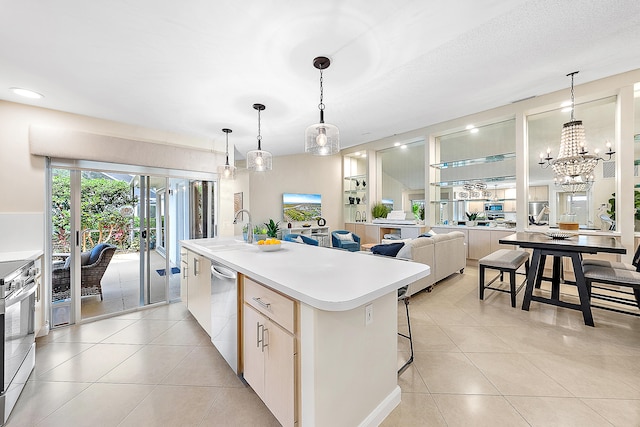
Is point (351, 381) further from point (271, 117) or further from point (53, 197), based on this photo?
point (53, 197)

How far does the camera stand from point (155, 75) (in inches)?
90.1

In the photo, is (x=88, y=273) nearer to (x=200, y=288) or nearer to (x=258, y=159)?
(x=200, y=288)

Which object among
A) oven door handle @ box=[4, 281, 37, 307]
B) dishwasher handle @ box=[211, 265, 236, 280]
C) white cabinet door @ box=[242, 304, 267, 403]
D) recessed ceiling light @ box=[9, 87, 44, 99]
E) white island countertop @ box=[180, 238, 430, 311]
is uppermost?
recessed ceiling light @ box=[9, 87, 44, 99]

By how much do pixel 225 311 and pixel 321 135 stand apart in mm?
1643

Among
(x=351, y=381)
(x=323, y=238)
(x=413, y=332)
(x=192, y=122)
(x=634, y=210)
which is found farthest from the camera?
(x=323, y=238)

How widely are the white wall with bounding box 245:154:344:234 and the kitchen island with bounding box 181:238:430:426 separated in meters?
4.34

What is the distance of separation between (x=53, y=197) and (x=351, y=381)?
11.9ft

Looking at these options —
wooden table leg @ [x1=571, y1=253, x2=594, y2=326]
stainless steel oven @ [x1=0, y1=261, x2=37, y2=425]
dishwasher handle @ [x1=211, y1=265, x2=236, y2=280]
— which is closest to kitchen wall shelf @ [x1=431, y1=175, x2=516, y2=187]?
wooden table leg @ [x1=571, y1=253, x2=594, y2=326]

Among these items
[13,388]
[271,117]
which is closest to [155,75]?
[271,117]

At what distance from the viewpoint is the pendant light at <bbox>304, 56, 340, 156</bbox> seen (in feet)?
7.29

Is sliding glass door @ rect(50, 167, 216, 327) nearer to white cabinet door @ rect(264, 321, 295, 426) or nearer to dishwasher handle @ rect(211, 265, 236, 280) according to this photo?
dishwasher handle @ rect(211, 265, 236, 280)

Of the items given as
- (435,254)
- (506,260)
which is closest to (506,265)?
(506,260)

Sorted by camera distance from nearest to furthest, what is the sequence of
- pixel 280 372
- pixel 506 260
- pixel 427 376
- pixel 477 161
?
pixel 280 372 < pixel 427 376 < pixel 506 260 < pixel 477 161

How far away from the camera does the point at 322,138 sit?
7.25 feet
